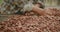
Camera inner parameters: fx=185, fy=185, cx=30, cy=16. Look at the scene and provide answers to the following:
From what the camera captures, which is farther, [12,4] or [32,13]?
[12,4]

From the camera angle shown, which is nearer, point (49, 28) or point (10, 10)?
point (49, 28)

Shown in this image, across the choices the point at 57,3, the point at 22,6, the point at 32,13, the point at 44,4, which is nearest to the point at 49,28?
the point at 32,13

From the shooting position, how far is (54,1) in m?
6.06

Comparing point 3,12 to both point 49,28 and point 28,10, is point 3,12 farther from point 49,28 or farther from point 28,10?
point 49,28

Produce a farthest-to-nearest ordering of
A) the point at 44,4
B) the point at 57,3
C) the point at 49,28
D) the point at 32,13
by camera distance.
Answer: the point at 57,3
the point at 44,4
the point at 32,13
the point at 49,28

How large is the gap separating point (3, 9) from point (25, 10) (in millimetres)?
546

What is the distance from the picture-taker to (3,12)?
4.41m

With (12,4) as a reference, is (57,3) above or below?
below

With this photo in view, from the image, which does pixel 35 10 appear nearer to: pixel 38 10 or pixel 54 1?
pixel 38 10

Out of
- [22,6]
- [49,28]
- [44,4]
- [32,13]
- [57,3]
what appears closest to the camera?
[49,28]

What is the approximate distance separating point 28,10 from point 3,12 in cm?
61

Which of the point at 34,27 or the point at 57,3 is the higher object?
the point at 34,27

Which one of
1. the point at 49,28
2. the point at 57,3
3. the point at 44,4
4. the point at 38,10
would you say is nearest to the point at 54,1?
the point at 57,3

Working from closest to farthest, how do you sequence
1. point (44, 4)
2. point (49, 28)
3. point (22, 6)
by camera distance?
point (49, 28), point (22, 6), point (44, 4)
